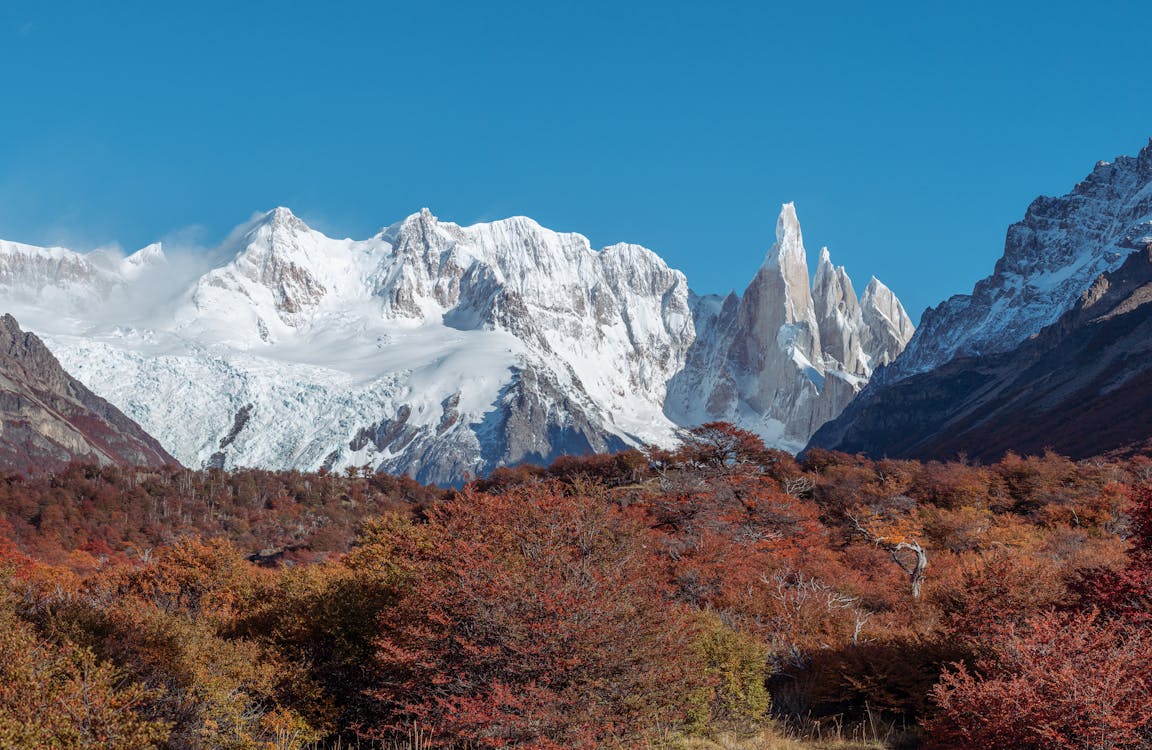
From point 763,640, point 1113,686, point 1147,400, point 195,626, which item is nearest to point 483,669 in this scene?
point 1113,686

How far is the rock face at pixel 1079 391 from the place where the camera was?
12331 cm

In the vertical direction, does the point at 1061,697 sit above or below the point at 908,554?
below

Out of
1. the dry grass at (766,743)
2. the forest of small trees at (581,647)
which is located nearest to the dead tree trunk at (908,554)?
the forest of small trees at (581,647)

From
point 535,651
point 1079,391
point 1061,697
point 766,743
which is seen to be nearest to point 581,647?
point 535,651

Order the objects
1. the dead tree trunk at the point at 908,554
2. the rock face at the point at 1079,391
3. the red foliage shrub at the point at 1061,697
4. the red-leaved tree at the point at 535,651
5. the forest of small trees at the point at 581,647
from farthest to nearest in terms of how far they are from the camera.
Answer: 1. the rock face at the point at 1079,391
2. the dead tree trunk at the point at 908,554
3. the red-leaved tree at the point at 535,651
4. the forest of small trees at the point at 581,647
5. the red foliage shrub at the point at 1061,697

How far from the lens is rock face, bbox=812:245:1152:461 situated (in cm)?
12331

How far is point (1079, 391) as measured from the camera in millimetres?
149750

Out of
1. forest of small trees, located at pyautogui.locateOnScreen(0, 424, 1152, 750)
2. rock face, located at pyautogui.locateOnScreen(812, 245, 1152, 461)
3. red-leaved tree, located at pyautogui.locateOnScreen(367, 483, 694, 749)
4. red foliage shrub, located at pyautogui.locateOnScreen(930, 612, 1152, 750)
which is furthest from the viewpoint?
rock face, located at pyautogui.locateOnScreen(812, 245, 1152, 461)

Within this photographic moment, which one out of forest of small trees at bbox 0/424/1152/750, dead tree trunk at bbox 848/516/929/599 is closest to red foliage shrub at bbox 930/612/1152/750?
forest of small trees at bbox 0/424/1152/750

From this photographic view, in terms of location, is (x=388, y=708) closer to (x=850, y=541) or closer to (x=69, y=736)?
(x=69, y=736)

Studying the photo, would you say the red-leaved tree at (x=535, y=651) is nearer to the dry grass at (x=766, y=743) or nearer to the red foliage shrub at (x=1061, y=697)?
the dry grass at (x=766, y=743)

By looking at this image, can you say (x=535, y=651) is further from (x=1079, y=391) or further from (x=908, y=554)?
(x=1079, y=391)

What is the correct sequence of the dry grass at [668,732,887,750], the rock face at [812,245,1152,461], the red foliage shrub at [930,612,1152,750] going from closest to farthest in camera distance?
the red foliage shrub at [930,612,1152,750]
the dry grass at [668,732,887,750]
the rock face at [812,245,1152,461]

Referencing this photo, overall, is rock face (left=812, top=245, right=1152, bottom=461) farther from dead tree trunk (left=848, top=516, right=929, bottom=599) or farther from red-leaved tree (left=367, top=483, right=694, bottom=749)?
red-leaved tree (left=367, top=483, right=694, bottom=749)
